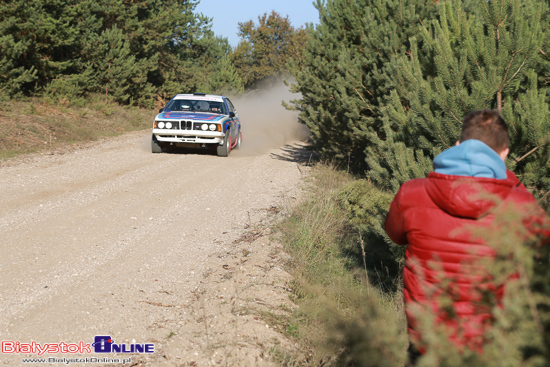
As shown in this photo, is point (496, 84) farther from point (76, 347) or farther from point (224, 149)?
point (224, 149)

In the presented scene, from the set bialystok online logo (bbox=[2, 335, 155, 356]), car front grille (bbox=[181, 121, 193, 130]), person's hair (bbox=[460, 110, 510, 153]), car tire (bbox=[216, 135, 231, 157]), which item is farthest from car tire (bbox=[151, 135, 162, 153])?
person's hair (bbox=[460, 110, 510, 153])

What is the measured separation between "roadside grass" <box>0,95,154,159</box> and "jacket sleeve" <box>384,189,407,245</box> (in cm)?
1229

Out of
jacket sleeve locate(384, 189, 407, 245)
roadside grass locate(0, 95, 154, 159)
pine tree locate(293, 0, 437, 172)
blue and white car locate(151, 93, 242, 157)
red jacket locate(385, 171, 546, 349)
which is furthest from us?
roadside grass locate(0, 95, 154, 159)

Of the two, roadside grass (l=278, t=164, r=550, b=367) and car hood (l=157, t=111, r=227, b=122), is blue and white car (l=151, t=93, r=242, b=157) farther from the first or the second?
roadside grass (l=278, t=164, r=550, b=367)

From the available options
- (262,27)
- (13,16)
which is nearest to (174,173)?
(13,16)

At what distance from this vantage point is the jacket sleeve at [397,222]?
247cm

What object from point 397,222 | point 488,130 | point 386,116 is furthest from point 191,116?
point 488,130

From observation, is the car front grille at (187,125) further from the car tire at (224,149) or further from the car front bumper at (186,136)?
the car tire at (224,149)

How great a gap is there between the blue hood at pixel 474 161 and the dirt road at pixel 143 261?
2240 millimetres

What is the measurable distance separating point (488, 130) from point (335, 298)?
3.00 metres

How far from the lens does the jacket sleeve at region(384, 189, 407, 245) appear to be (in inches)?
97.3

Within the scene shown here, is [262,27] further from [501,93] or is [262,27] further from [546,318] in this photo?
[546,318]

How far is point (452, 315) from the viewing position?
4.82 ft

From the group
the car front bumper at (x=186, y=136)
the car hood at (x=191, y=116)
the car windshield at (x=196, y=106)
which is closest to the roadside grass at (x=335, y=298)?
the car front bumper at (x=186, y=136)
